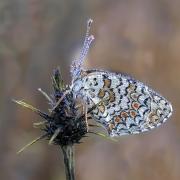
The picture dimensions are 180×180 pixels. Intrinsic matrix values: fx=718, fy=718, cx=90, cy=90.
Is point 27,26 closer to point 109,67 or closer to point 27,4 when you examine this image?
point 27,4

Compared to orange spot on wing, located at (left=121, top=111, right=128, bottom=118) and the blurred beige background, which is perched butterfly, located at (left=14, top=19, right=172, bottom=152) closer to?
orange spot on wing, located at (left=121, top=111, right=128, bottom=118)

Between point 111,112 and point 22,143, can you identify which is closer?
point 111,112

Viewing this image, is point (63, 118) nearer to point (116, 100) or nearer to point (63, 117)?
point (63, 117)

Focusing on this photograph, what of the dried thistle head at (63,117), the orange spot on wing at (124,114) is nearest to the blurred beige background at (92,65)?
the orange spot on wing at (124,114)

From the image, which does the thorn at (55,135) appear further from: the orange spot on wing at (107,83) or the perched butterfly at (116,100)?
the orange spot on wing at (107,83)

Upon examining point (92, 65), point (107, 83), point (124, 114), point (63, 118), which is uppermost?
point (92, 65)

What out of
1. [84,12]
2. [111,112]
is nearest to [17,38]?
[84,12]

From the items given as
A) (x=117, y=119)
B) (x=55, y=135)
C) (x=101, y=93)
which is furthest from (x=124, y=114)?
(x=55, y=135)

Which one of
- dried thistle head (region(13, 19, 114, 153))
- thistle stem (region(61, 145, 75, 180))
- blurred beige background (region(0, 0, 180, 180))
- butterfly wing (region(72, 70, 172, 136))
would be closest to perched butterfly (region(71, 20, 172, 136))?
butterfly wing (region(72, 70, 172, 136))
